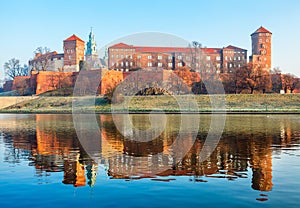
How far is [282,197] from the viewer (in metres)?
6.78

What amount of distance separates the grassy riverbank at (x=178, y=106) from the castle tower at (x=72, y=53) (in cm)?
4234

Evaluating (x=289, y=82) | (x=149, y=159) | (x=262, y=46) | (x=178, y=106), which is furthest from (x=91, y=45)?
(x=149, y=159)

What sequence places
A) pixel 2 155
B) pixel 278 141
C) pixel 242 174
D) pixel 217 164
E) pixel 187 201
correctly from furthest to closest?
pixel 278 141
pixel 2 155
pixel 217 164
pixel 242 174
pixel 187 201

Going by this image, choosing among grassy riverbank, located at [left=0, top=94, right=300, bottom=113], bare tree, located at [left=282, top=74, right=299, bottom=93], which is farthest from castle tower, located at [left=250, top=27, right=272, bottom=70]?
grassy riverbank, located at [left=0, top=94, right=300, bottom=113]

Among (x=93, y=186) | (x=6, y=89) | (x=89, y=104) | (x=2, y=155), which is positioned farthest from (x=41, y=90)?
(x=93, y=186)

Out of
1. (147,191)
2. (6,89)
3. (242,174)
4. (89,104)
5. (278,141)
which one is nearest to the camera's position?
(147,191)

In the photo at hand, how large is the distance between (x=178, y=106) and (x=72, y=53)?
5823 centimetres

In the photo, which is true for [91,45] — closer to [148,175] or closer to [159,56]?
[159,56]

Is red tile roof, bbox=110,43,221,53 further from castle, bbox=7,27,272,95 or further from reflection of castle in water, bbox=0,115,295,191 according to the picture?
reflection of castle in water, bbox=0,115,295,191

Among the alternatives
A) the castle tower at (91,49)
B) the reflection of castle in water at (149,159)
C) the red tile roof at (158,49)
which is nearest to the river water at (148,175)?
the reflection of castle in water at (149,159)

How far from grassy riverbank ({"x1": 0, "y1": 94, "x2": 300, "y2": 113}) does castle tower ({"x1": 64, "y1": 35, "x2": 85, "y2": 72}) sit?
42339 mm

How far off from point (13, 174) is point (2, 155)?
3.24m

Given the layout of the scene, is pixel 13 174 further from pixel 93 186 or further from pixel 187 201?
pixel 187 201

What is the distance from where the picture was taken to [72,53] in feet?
321
